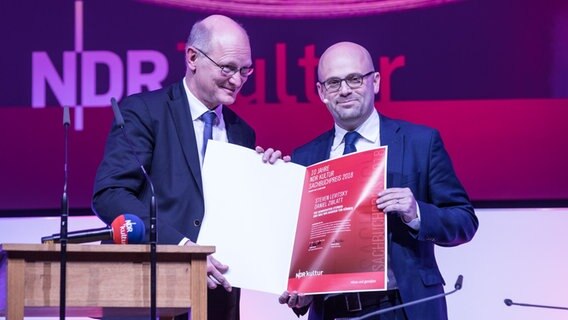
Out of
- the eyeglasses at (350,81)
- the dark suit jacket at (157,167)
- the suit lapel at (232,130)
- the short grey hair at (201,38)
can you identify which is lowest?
the dark suit jacket at (157,167)

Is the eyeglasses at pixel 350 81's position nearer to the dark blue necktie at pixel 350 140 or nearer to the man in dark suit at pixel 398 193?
the man in dark suit at pixel 398 193

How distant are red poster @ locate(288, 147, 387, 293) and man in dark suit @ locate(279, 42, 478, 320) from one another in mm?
75

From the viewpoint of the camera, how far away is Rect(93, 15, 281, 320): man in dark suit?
3402 millimetres

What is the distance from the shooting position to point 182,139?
3.54 meters

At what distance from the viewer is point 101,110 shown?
4.81 metres

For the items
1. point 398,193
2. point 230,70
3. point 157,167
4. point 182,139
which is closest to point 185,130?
point 182,139

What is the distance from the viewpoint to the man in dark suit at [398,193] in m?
3.25

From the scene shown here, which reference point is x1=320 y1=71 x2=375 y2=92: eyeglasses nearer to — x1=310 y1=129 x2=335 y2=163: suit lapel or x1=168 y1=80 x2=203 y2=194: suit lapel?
x1=310 y1=129 x2=335 y2=163: suit lapel

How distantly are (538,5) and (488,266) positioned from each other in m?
1.32

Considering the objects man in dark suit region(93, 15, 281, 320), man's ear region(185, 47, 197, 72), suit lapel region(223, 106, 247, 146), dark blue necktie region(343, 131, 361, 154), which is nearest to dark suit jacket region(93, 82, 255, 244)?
man in dark suit region(93, 15, 281, 320)

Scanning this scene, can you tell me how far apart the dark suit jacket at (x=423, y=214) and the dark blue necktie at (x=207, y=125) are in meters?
0.65

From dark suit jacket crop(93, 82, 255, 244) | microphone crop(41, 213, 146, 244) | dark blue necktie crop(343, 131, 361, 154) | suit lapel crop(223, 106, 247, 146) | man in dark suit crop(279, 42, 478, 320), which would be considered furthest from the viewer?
suit lapel crop(223, 106, 247, 146)

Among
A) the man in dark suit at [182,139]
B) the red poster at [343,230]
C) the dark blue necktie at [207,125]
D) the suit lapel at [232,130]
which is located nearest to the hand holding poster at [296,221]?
the red poster at [343,230]

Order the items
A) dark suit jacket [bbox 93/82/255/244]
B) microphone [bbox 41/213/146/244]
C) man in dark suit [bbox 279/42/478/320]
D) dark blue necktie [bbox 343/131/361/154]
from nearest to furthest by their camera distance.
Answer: microphone [bbox 41/213/146/244] < man in dark suit [bbox 279/42/478/320] < dark suit jacket [bbox 93/82/255/244] < dark blue necktie [bbox 343/131/361/154]
